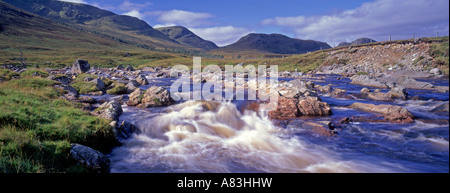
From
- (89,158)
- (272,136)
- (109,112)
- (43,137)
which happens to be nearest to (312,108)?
(272,136)

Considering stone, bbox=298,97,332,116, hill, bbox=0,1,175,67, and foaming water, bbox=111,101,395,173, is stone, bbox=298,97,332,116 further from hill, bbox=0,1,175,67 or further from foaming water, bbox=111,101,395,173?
hill, bbox=0,1,175,67

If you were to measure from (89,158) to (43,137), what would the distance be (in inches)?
67.6

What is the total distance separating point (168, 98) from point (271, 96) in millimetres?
7037

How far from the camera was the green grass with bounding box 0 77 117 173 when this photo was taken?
183 inches

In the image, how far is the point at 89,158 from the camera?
5.54 m

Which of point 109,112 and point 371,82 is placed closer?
point 109,112

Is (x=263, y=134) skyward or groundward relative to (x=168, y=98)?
groundward

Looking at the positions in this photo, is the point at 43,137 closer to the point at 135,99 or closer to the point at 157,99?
the point at 157,99

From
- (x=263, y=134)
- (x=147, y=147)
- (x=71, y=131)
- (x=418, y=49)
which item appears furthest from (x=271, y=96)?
(x=418, y=49)

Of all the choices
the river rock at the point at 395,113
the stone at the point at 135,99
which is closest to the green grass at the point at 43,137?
the stone at the point at 135,99

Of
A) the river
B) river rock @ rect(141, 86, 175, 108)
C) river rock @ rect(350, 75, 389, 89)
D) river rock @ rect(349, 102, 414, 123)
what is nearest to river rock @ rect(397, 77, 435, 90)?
river rock @ rect(350, 75, 389, 89)

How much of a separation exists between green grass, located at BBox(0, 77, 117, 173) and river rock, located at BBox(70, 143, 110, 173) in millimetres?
146

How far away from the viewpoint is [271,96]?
15000mm
